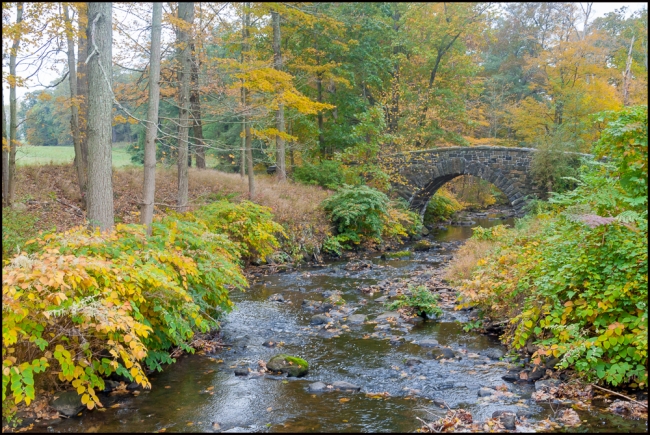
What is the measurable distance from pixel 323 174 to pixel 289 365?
15092 mm

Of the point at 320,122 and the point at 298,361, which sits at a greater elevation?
the point at 320,122

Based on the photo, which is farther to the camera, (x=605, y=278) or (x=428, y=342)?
(x=428, y=342)

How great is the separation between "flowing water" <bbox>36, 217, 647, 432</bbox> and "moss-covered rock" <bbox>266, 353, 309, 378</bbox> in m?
0.12

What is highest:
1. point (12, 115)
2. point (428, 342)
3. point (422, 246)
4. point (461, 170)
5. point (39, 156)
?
point (12, 115)

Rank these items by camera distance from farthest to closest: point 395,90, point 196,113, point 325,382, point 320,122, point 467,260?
point 320,122 → point 395,90 → point 196,113 → point 467,260 → point 325,382

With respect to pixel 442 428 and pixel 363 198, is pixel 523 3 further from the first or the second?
pixel 442 428

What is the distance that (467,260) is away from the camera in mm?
11719

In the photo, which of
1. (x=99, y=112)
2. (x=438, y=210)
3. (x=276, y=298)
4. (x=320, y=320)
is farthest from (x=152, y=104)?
(x=438, y=210)

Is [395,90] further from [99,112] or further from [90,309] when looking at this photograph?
[90,309]

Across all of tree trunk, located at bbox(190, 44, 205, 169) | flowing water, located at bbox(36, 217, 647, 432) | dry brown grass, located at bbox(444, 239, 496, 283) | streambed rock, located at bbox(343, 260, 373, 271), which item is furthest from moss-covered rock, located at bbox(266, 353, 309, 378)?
streambed rock, located at bbox(343, 260, 373, 271)

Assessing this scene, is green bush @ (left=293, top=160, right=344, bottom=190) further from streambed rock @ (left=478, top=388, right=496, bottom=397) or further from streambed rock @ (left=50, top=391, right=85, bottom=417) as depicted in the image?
streambed rock @ (left=50, top=391, right=85, bottom=417)

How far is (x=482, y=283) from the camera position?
870cm

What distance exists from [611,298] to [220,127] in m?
23.5

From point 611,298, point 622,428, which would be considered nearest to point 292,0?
point 611,298
